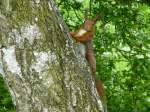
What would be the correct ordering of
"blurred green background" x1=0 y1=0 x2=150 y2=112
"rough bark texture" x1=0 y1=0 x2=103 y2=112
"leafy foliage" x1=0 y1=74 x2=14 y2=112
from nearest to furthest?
"rough bark texture" x1=0 y1=0 x2=103 y2=112
"leafy foliage" x1=0 y1=74 x2=14 y2=112
"blurred green background" x1=0 y1=0 x2=150 y2=112

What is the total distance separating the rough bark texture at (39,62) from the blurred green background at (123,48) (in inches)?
85.9

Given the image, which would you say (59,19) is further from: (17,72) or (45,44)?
(17,72)

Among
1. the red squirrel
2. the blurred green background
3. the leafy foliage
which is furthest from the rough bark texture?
the blurred green background

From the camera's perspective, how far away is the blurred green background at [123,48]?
403 cm

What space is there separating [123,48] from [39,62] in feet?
8.80

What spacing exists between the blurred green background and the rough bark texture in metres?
2.18

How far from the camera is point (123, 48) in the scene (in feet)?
14.1

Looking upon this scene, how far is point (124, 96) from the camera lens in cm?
409

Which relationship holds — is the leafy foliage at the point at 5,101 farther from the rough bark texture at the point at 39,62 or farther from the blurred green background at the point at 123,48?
the rough bark texture at the point at 39,62

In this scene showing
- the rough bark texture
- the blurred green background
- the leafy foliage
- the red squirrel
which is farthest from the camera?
the blurred green background

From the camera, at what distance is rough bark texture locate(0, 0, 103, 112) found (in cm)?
168

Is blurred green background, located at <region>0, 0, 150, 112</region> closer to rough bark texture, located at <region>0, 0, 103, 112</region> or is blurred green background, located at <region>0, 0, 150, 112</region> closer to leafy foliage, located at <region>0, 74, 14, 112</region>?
leafy foliage, located at <region>0, 74, 14, 112</region>

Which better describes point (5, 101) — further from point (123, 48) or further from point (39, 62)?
point (39, 62)

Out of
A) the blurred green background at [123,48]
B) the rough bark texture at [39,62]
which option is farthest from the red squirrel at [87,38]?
the blurred green background at [123,48]
